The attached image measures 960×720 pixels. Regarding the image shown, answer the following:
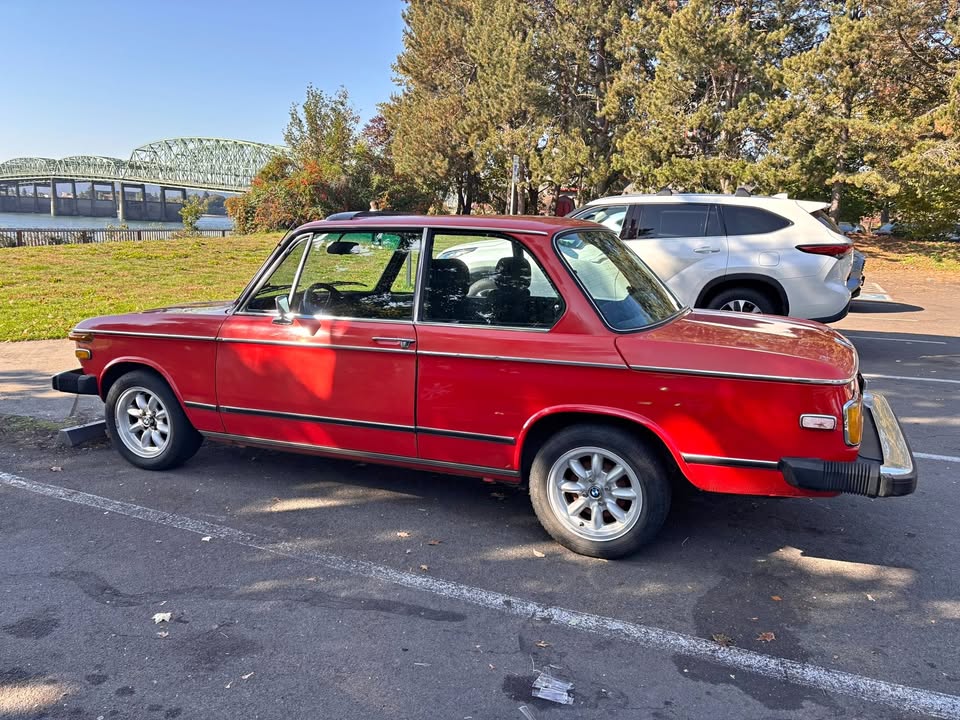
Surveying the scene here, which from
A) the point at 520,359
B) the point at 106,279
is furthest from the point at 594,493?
the point at 106,279

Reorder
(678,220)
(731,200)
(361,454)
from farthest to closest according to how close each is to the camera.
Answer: (678,220) < (731,200) < (361,454)

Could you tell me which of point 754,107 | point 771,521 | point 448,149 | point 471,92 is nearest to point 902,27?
point 754,107

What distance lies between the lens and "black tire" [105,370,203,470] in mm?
4922

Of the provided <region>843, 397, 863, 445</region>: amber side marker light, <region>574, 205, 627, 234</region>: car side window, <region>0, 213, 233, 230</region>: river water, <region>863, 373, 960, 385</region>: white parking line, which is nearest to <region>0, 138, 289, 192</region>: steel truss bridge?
<region>0, 213, 233, 230</region>: river water

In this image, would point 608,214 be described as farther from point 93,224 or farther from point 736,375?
point 93,224

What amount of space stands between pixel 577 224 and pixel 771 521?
82.3 inches

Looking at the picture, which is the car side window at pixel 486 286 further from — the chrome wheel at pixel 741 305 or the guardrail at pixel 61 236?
the guardrail at pixel 61 236

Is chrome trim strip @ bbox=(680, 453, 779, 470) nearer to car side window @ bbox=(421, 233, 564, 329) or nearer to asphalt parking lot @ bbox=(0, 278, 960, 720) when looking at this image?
asphalt parking lot @ bbox=(0, 278, 960, 720)

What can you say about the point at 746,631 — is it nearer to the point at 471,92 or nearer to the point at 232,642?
the point at 232,642

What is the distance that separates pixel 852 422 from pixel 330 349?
2769 millimetres

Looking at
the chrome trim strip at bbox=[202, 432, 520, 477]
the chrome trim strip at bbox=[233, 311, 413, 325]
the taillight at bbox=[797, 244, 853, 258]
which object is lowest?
the chrome trim strip at bbox=[202, 432, 520, 477]

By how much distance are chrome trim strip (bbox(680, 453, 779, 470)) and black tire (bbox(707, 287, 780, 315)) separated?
5.51 meters

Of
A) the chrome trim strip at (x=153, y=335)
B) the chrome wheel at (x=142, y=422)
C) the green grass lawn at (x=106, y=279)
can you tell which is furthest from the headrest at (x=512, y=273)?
the green grass lawn at (x=106, y=279)

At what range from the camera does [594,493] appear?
3799mm
